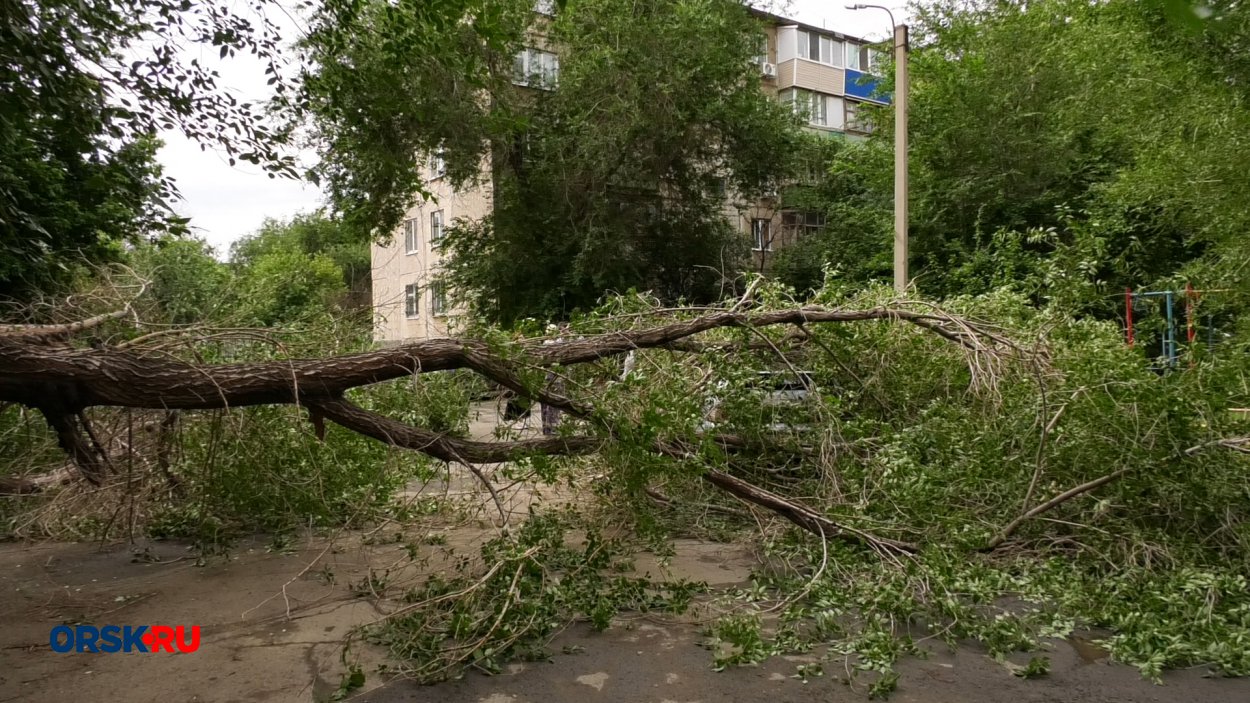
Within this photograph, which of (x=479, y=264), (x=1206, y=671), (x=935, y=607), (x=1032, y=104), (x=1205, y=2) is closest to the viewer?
(x=1205, y=2)

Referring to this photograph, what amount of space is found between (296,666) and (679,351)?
11.0ft

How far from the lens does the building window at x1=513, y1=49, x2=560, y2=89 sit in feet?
63.8

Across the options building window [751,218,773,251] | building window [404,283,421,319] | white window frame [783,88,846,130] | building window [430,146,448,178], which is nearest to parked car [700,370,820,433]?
building window [404,283,421,319]

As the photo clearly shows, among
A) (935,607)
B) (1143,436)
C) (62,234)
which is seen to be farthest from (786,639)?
(62,234)

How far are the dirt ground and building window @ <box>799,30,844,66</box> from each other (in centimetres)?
2909

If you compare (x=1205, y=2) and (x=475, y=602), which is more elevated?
(x=1205, y=2)

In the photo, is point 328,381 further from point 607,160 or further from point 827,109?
point 827,109

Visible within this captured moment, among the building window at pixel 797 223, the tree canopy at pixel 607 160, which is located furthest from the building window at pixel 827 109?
the tree canopy at pixel 607 160

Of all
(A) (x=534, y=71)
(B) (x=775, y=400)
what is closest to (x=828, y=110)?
(A) (x=534, y=71)

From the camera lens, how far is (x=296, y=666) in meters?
4.32

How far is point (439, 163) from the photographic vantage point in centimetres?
1931

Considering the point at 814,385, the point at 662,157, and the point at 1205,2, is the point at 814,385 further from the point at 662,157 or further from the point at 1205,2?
the point at 662,157

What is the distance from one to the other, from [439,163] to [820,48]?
60.7 feet

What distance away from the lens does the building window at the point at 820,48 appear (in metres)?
31.5
